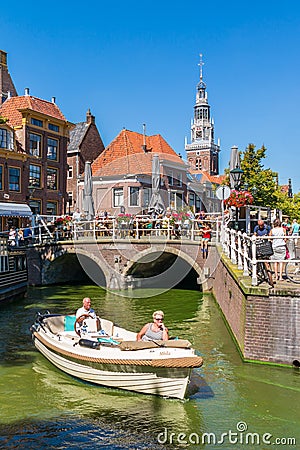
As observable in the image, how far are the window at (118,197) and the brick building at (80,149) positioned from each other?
612cm

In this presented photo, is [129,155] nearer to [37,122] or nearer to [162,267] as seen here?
[37,122]

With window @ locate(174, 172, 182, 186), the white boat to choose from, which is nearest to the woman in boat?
the white boat

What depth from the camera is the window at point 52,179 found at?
3350 centimetres

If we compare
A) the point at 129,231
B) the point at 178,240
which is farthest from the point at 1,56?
the point at 178,240

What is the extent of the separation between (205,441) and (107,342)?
2.99m

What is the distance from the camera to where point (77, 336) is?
975cm

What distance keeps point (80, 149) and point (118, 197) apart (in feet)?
29.6

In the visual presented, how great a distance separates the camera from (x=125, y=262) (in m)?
22.1

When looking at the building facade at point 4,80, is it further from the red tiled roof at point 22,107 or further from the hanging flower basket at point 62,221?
the hanging flower basket at point 62,221

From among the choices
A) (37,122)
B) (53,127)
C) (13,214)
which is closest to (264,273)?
(13,214)

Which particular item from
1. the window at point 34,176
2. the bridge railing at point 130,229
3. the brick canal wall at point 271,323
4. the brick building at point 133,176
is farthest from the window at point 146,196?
the brick canal wall at point 271,323

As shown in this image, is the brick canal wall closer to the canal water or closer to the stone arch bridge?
the canal water

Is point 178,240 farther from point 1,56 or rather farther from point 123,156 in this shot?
point 1,56

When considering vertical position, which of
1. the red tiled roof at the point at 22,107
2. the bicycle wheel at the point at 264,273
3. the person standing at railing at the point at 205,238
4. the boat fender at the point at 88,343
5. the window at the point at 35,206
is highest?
the red tiled roof at the point at 22,107
